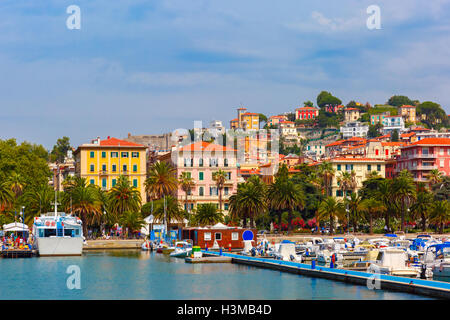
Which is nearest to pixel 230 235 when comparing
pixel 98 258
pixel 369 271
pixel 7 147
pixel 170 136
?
pixel 98 258

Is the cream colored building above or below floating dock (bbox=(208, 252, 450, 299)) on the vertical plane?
above

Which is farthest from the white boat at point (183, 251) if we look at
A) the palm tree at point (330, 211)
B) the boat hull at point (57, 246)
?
the palm tree at point (330, 211)

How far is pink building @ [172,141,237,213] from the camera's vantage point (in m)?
122

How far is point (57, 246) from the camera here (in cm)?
7744

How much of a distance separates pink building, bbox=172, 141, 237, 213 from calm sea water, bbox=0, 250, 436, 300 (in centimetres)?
5160

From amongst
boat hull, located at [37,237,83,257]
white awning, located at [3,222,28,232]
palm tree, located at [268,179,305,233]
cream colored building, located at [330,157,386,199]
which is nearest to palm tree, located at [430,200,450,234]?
palm tree, located at [268,179,305,233]

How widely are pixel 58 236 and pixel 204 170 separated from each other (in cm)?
4690

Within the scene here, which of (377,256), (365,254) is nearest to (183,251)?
(365,254)

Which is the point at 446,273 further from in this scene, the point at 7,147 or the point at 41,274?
the point at 7,147

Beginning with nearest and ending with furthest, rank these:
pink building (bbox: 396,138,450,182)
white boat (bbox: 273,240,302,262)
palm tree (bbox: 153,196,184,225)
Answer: white boat (bbox: 273,240,302,262) → palm tree (bbox: 153,196,184,225) → pink building (bbox: 396,138,450,182)

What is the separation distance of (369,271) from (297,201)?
5210cm

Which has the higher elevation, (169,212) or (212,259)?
(169,212)

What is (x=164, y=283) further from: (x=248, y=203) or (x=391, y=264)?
(x=248, y=203)

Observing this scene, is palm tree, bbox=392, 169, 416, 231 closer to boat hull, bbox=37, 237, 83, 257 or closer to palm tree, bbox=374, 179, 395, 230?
palm tree, bbox=374, 179, 395, 230
